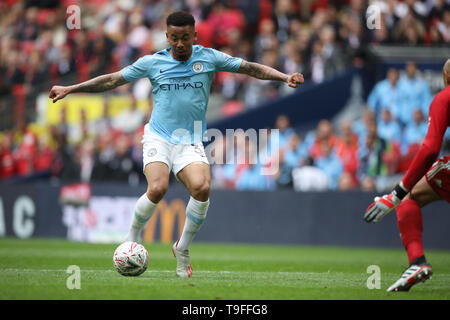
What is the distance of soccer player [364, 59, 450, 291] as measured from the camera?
7156mm

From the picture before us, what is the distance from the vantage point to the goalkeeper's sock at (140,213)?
8516 mm

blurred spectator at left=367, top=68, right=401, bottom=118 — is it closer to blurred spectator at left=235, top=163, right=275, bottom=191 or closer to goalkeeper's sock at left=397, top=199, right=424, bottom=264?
blurred spectator at left=235, top=163, right=275, bottom=191

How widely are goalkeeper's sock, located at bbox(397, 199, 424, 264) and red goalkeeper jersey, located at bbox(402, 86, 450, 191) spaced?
1.85ft

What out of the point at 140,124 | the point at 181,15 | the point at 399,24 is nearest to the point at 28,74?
the point at 140,124

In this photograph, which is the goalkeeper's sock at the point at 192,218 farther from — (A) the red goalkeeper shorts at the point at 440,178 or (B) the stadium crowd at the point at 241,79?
(B) the stadium crowd at the point at 241,79

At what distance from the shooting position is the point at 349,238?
52.6 ft

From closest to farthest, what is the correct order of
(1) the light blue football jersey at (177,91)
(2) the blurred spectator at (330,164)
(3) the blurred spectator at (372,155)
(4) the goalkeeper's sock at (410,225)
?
(4) the goalkeeper's sock at (410,225) < (1) the light blue football jersey at (177,91) < (3) the blurred spectator at (372,155) < (2) the blurred spectator at (330,164)

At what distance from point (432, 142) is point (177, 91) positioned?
2.88 metres

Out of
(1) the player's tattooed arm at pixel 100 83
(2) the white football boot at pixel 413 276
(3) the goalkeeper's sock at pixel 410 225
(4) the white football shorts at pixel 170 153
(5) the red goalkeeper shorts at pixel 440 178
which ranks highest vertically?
(1) the player's tattooed arm at pixel 100 83

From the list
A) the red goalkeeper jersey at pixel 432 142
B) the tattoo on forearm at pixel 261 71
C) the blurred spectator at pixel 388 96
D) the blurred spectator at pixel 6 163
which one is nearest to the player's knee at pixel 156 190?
Answer: the tattoo on forearm at pixel 261 71

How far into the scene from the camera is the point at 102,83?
341 inches

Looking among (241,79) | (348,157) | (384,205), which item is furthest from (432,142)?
(241,79)

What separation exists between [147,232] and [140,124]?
3701mm
